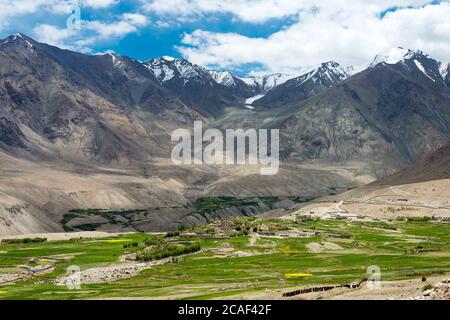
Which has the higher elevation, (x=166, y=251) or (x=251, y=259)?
(x=166, y=251)

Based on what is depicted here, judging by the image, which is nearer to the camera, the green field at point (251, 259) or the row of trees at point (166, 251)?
the green field at point (251, 259)

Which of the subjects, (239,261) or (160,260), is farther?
(160,260)

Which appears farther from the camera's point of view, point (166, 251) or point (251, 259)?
point (166, 251)

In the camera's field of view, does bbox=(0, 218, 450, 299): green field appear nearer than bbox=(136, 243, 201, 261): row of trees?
Yes
